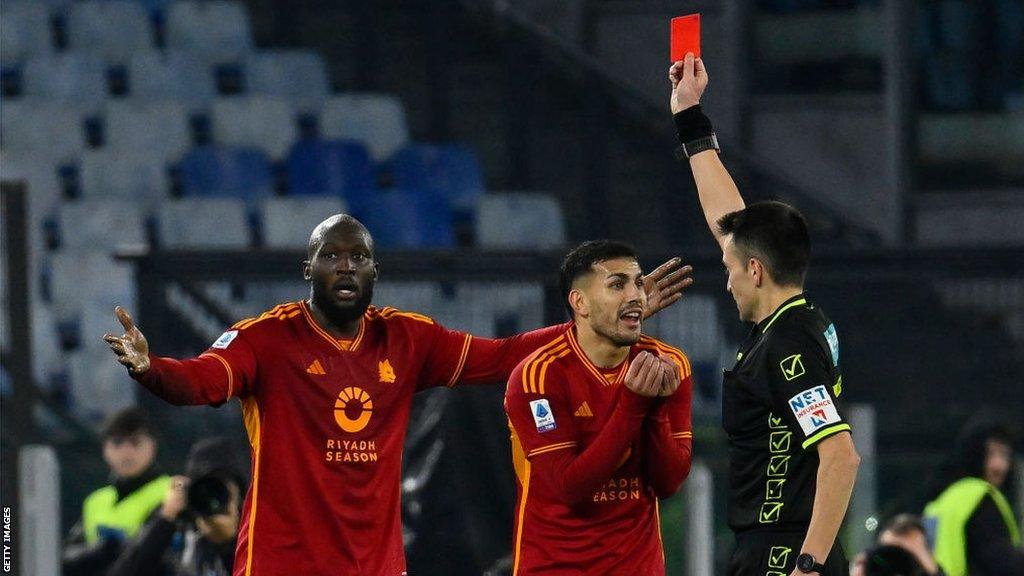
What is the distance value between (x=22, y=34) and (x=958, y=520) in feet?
26.1

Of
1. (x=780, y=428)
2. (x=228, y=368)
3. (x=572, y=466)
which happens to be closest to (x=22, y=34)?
(x=228, y=368)

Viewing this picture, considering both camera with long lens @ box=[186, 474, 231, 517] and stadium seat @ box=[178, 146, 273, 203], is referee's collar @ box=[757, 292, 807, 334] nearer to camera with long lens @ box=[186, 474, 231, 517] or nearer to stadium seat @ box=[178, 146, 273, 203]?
camera with long lens @ box=[186, 474, 231, 517]

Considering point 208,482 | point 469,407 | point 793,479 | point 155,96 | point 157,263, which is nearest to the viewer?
point 793,479

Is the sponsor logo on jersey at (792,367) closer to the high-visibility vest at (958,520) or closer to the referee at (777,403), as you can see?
the referee at (777,403)

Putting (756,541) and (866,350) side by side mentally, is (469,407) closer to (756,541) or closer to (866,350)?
(866,350)

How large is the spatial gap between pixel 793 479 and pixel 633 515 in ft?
2.12

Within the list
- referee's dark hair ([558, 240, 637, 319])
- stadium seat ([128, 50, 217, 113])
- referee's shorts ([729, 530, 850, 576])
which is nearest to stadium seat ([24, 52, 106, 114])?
stadium seat ([128, 50, 217, 113])

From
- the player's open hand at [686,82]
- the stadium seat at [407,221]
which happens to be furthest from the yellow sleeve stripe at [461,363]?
the stadium seat at [407,221]

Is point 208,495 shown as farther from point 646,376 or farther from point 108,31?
point 108,31

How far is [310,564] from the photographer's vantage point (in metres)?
4.96

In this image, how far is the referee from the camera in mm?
4320

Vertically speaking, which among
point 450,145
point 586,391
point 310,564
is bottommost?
point 310,564

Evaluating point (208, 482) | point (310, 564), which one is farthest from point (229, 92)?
point (310, 564)

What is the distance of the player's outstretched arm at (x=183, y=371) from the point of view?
15.1 ft
